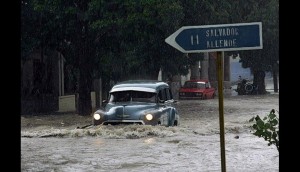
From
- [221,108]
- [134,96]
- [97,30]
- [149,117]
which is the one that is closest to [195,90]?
[97,30]

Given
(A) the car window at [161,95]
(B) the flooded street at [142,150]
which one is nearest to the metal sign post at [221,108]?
(B) the flooded street at [142,150]

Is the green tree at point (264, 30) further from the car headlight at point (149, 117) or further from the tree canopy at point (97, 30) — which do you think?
the car headlight at point (149, 117)

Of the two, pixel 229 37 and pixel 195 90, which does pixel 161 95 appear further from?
pixel 195 90

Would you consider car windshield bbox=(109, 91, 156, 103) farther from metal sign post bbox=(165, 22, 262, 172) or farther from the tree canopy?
metal sign post bbox=(165, 22, 262, 172)

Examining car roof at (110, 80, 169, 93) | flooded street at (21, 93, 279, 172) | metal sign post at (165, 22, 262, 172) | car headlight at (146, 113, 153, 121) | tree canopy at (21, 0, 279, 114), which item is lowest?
flooded street at (21, 93, 279, 172)

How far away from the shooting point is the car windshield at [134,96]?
46.2 ft

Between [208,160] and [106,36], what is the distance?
40.6 ft

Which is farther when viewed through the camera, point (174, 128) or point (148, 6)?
point (148, 6)

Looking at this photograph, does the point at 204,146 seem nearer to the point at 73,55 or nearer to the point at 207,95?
the point at 73,55

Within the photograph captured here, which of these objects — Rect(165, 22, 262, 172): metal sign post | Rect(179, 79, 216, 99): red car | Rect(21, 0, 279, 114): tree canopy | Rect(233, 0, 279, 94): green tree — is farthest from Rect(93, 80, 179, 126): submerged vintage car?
Rect(233, 0, 279, 94): green tree

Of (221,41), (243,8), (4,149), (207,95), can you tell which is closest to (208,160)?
(221,41)

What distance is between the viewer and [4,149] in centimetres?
356

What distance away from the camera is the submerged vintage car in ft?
44.1

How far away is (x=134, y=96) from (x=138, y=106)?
56cm
